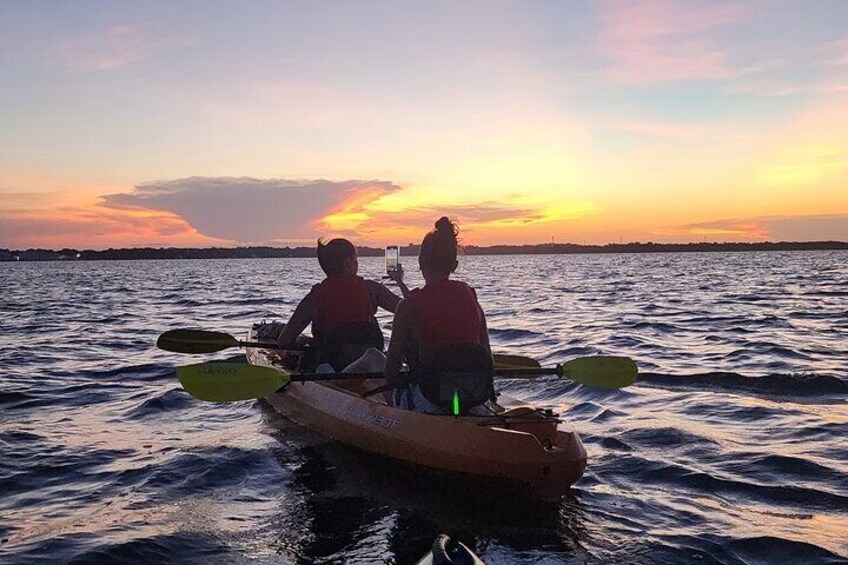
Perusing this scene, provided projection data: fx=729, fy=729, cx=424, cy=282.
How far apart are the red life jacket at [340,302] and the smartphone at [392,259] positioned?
3.89ft

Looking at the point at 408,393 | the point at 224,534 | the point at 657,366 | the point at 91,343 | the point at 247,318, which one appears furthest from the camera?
the point at 247,318

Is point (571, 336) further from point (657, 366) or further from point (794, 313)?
point (794, 313)

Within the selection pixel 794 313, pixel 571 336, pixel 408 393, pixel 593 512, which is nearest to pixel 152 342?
pixel 571 336

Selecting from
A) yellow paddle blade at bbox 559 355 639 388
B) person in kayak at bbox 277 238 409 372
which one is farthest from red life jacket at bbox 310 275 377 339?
Answer: yellow paddle blade at bbox 559 355 639 388

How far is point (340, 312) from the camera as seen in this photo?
822 centimetres

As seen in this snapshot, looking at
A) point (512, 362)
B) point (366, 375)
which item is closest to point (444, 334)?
point (366, 375)

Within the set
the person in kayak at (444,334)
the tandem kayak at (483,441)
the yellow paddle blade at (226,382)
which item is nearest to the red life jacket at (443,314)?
the person in kayak at (444,334)

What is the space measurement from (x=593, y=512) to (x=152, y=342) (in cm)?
1490

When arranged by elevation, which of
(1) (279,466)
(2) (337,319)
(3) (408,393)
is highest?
(2) (337,319)

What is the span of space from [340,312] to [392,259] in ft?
8.91

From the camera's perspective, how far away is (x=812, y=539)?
206 inches

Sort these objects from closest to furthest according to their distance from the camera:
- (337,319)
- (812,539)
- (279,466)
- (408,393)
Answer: (812,539), (408,393), (279,466), (337,319)

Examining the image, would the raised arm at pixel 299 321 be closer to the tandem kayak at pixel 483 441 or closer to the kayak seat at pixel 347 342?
the kayak seat at pixel 347 342

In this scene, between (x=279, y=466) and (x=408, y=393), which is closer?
(x=408, y=393)
